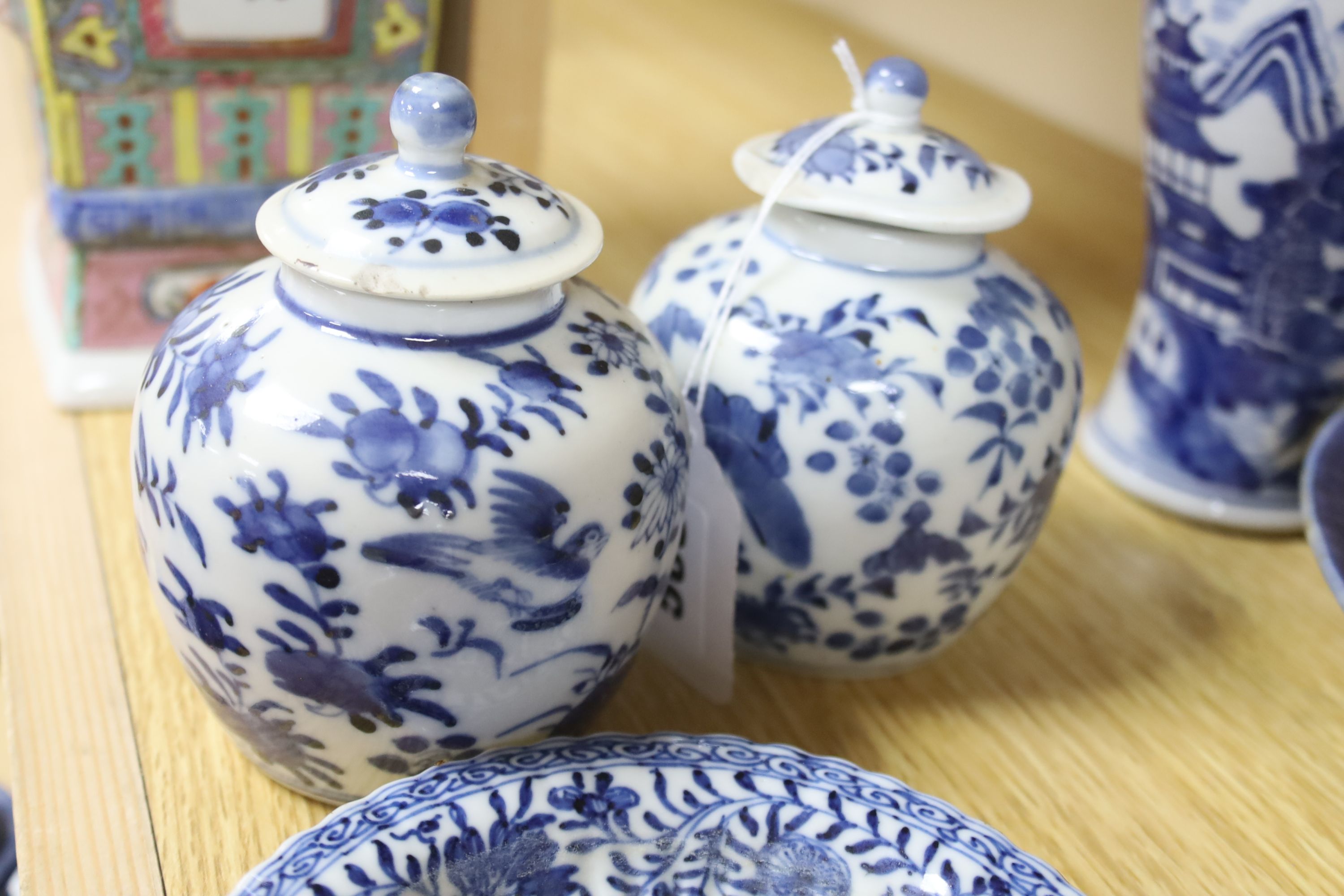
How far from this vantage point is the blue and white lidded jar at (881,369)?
0.55 m

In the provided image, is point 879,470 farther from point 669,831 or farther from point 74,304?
point 74,304

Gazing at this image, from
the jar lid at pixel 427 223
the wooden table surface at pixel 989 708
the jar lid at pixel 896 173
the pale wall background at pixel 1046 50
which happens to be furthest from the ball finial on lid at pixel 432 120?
the pale wall background at pixel 1046 50

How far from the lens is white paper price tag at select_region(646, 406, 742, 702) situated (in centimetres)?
57

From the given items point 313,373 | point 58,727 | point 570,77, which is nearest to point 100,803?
point 58,727

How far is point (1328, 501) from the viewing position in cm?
58

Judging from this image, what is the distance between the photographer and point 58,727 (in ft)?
1.87

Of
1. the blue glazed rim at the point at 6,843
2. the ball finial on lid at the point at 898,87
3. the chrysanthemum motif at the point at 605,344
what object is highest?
the ball finial on lid at the point at 898,87

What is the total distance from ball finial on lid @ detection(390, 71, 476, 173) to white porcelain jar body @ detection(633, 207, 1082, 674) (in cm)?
17

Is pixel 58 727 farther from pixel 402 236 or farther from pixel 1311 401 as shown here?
pixel 1311 401

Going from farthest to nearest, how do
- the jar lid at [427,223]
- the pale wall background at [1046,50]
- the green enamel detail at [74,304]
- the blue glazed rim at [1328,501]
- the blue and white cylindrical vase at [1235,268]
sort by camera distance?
the pale wall background at [1046,50] → the green enamel detail at [74,304] → the blue and white cylindrical vase at [1235,268] → the blue glazed rim at [1328,501] → the jar lid at [427,223]

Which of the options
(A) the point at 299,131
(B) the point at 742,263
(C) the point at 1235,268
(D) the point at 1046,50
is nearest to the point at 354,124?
(A) the point at 299,131

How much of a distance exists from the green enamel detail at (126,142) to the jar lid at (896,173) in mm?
363

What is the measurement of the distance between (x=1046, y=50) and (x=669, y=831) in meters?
1.25

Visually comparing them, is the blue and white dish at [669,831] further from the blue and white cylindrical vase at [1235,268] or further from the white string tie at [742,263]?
the blue and white cylindrical vase at [1235,268]
